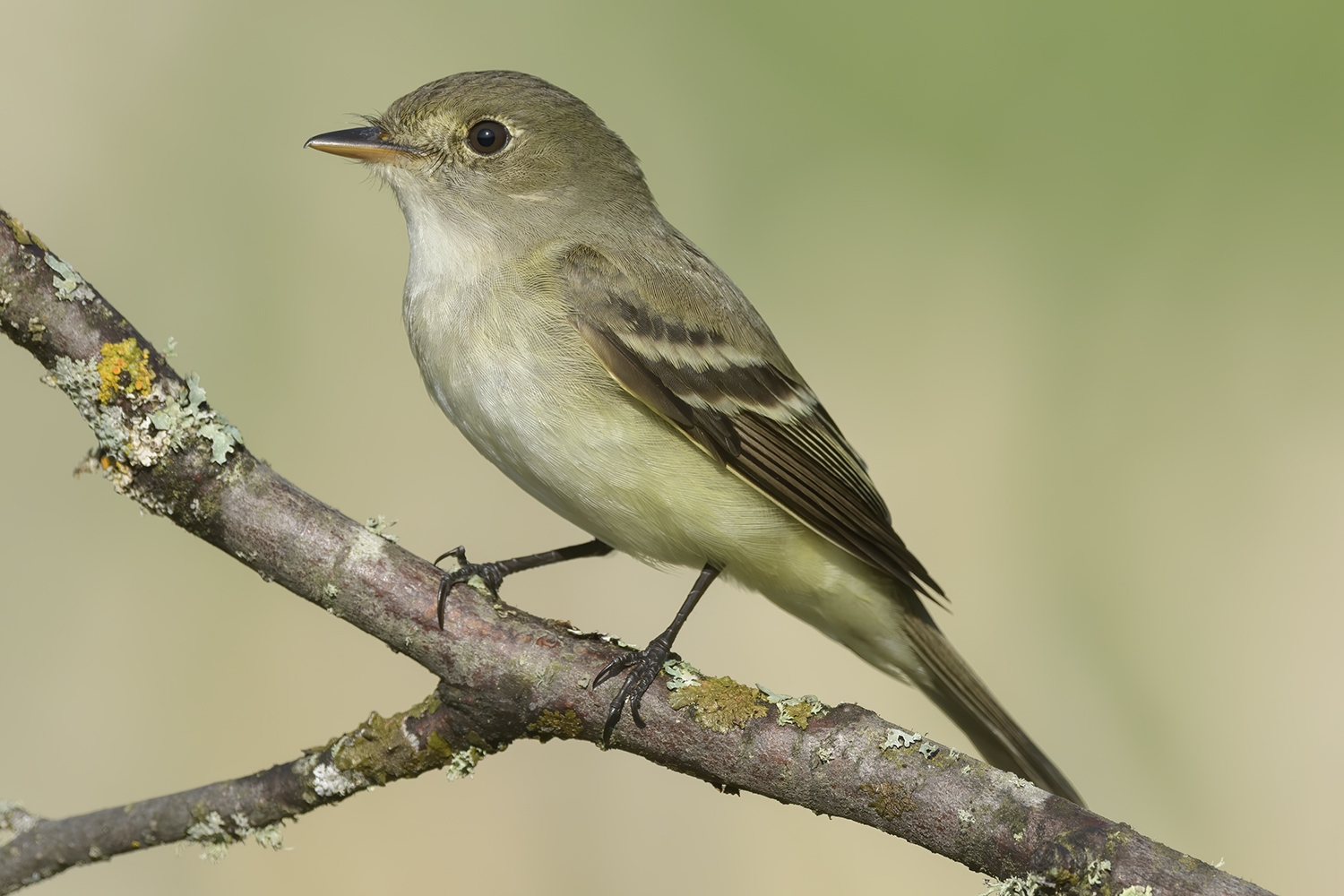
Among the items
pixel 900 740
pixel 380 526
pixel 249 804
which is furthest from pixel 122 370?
pixel 900 740

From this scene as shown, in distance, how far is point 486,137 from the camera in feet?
13.8

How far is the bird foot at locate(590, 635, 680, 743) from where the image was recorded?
2.88m

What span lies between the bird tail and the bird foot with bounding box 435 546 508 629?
158 centimetres

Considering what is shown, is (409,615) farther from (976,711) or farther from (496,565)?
(976,711)

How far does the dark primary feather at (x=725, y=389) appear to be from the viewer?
3.77 m

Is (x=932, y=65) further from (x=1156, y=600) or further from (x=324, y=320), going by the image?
(x=324, y=320)

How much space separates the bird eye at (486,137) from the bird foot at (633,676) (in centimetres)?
202

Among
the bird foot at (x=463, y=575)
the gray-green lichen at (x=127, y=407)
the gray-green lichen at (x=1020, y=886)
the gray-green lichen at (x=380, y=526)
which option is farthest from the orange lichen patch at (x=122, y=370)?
the gray-green lichen at (x=1020, y=886)

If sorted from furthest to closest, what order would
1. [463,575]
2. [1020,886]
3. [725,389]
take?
[725,389] → [463,575] → [1020,886]

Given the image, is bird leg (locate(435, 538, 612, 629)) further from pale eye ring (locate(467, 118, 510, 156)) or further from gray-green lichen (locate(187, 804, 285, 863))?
pale eye ring (locate(467, 118, 510, 156))

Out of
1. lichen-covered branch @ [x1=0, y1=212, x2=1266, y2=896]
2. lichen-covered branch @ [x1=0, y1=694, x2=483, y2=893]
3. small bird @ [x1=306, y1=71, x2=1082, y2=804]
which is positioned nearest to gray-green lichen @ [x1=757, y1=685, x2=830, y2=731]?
lichen-covered branch @ [x1=0, y1=212, x2=1266, y2=896]

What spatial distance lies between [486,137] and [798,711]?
2.45 meters

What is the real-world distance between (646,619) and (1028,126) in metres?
3.75

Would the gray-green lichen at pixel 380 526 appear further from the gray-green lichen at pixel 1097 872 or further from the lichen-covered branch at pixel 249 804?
the gray-green lichen at pixel 1097 872
